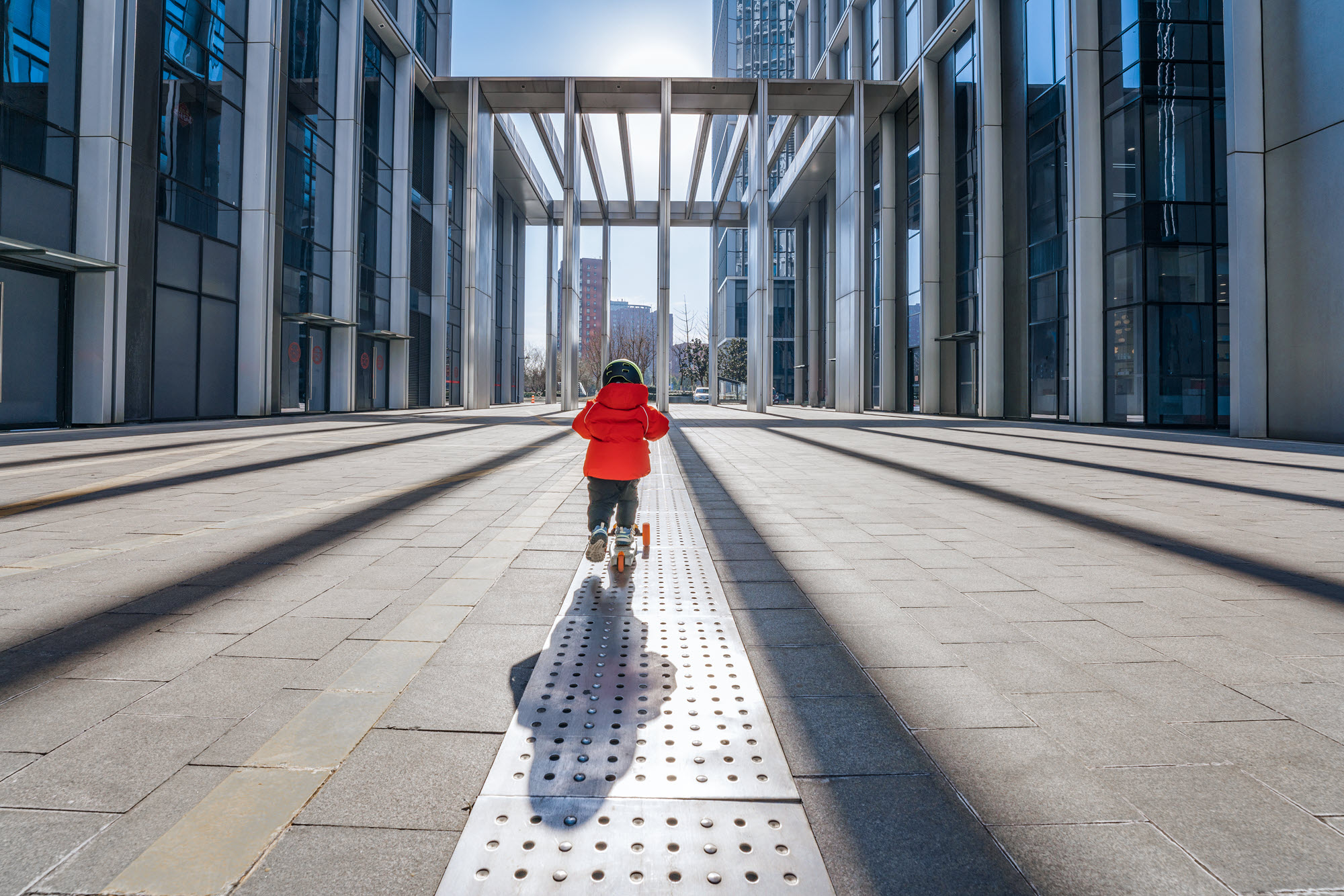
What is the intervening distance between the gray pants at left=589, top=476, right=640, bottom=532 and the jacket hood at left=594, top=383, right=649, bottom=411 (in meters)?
0.43

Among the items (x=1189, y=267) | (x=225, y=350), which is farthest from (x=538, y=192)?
(x=1189, y=267)

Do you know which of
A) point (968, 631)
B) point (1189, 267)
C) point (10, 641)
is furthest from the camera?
point (1189, 267)

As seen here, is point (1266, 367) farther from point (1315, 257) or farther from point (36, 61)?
point (36, 61)

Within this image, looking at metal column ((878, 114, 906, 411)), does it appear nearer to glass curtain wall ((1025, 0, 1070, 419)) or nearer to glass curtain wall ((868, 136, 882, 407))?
glass curtain wall ((868, 136, 882, 407))

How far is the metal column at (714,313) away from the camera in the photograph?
34.7 metres

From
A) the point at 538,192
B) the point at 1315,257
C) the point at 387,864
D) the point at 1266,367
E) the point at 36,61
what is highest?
the point at 538,192

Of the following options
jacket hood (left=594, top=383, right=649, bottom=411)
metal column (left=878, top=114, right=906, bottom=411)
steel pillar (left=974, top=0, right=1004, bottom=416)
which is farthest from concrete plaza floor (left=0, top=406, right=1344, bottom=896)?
metal column (left=878, top=114, right=906, bottom=411)

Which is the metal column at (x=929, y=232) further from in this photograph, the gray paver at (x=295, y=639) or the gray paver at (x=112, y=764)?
the gray paver at (x=112, y=764)

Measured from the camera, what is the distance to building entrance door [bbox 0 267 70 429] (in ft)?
45.5

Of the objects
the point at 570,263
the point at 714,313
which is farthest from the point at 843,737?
the point at 714,313

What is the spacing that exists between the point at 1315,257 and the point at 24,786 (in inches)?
704

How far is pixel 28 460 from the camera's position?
938cm

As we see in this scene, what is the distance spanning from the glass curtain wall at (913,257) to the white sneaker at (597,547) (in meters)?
26.6

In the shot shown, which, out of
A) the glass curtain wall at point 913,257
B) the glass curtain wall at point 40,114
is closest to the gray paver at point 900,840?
the glass curtain wall at point 40,114
